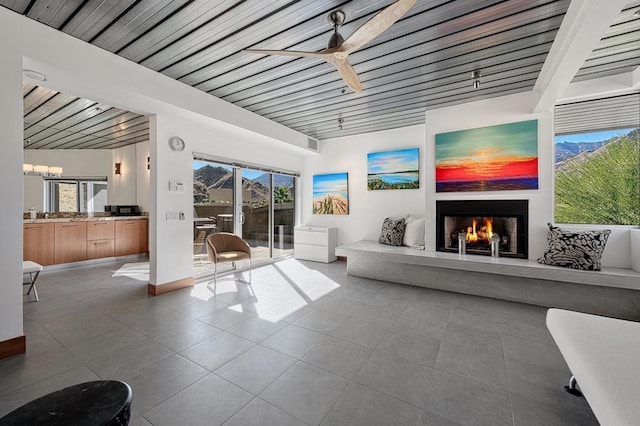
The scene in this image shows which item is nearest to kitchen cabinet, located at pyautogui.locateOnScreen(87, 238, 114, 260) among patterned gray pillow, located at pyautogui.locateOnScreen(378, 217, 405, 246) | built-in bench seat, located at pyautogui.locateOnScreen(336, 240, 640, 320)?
built-in bench seat, located at pyautogui.locateOnScreen(336, 240, 640, 320)

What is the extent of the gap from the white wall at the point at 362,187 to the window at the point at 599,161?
204 centimetres

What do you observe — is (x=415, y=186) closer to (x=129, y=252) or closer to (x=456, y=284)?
(x=456, y=284)

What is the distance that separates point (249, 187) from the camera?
5.18m

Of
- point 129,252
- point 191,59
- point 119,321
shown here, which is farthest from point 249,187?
point 129,252

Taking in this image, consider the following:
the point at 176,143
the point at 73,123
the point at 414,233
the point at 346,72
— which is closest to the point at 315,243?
the point at 414,233

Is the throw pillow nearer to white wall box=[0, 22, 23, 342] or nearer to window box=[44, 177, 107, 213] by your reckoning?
white wall box=[0, 22, 23, 342]

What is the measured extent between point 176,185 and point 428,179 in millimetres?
3932

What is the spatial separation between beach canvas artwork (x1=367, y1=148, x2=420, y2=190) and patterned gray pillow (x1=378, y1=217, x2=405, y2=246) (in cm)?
76

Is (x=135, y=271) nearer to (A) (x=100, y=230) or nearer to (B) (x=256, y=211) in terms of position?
(A) (x=100, y=230)

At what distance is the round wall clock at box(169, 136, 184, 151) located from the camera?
3.64m

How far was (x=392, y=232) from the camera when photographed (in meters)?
4.73

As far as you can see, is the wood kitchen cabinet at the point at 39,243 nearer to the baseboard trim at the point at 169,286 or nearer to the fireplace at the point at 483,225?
the baseboard trim at the point at 169,286

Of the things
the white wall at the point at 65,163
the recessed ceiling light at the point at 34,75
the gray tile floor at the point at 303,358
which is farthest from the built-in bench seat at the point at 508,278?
the white wall at the point at 65,163

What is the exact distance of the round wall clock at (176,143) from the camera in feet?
12.0
